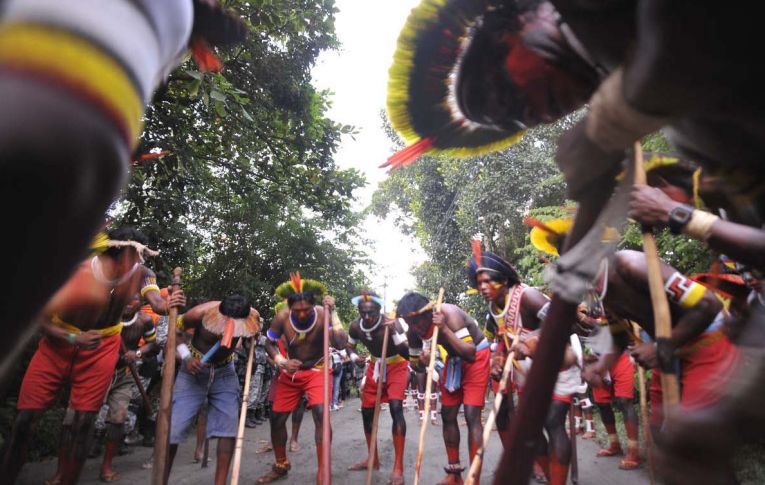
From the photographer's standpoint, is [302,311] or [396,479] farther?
[302,311]

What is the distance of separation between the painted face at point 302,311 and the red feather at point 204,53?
5.48 m

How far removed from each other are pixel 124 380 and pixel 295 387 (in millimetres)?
2183

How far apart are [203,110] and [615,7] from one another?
7.73 m

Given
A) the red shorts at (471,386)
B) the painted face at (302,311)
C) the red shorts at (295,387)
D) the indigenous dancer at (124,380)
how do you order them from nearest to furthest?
the indigenous dancer at (124,380) → the red shorts at (471,386) → the red shorts at (295,387) → the painted face at (302,311)

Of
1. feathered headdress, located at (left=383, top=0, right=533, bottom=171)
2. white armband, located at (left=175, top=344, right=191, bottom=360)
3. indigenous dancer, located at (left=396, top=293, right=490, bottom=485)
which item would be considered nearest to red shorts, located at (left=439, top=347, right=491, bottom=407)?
indigenous dancer, located at (left=396, top=293, right=490, bottom=485)

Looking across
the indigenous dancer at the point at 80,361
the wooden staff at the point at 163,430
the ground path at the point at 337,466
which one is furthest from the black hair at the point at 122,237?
the ground path at the point at 337,466

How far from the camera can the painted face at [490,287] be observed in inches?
215

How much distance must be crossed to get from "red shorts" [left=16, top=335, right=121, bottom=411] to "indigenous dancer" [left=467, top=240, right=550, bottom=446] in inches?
158

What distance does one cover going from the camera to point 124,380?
6.09 m

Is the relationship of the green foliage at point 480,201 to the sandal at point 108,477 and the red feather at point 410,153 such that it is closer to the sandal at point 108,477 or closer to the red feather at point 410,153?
the sandal at point 108,477

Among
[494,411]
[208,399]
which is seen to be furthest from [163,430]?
[494,411]

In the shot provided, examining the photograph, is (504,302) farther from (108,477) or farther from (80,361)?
(108,477)

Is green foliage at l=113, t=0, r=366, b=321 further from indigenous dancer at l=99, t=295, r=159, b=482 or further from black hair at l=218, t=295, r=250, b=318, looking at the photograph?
black hair at l=218, t=295, r=250, b=318

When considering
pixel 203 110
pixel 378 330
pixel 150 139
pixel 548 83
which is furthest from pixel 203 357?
pixel 548 83
